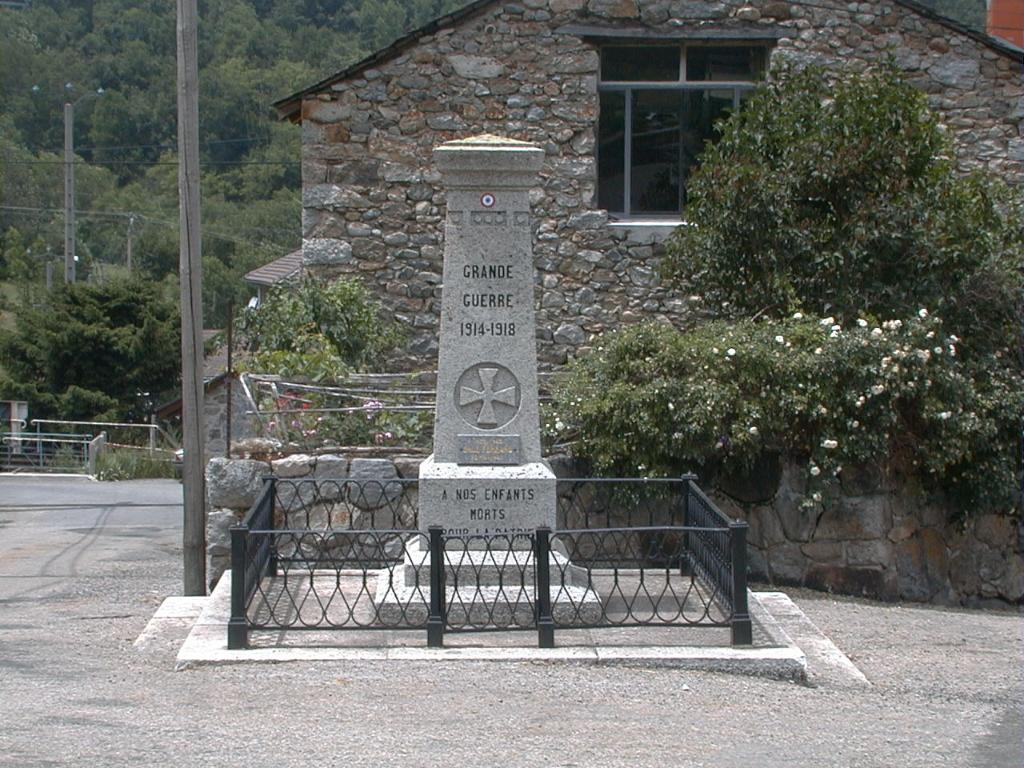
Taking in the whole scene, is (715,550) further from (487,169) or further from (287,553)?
(287,553)

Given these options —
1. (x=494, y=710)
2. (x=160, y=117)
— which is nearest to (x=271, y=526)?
(x=494, y=710)

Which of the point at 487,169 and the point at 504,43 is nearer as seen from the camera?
the point at 487,169

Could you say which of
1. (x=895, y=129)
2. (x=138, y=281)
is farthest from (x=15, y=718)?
(x=138, y=281)

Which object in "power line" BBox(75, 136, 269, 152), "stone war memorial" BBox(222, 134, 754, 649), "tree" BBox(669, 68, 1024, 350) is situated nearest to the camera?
"stone war memorial" BBox(222, 134, 754, 649)

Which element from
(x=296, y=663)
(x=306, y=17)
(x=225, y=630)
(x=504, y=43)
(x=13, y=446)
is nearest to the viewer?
(x=296, y=663)

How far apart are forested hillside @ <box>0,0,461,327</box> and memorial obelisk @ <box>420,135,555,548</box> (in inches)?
1391

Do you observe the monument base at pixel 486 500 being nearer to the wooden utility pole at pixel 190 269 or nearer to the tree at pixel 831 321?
the tree at pixel 831 321

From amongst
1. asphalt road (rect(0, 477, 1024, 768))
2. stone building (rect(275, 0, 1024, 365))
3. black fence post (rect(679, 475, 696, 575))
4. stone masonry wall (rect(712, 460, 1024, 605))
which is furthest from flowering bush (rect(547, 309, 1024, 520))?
stone building (rect(275, 0, 1024, 365))

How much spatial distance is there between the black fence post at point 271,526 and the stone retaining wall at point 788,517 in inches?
30.4

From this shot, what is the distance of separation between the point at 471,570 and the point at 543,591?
78 cm

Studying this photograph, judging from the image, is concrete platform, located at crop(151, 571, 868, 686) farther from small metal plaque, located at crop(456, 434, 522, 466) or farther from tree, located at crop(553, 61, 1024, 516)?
tree, located at crop(553, 61, 1024, 516)

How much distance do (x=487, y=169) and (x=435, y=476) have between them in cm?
191

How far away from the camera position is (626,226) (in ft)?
50.9

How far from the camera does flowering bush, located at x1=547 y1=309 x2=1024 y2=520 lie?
10.9 metres
